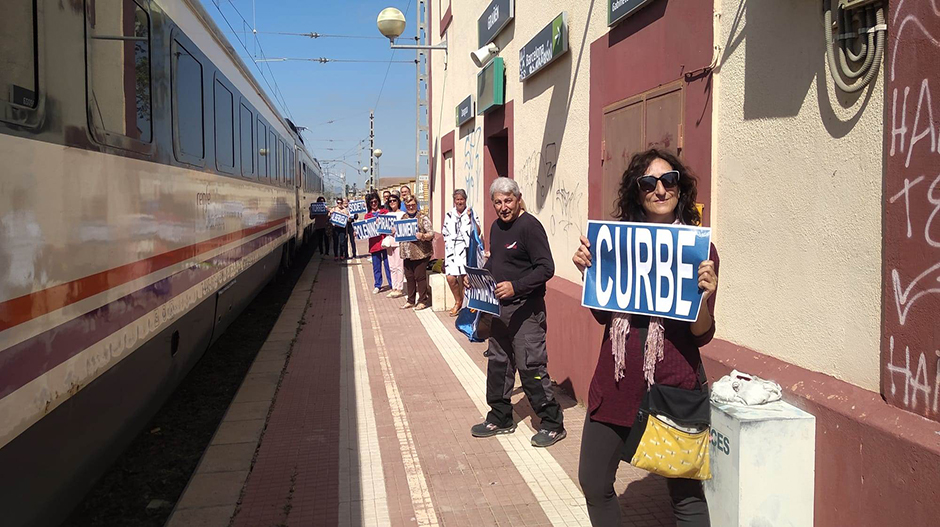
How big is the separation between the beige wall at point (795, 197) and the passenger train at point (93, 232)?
319cm

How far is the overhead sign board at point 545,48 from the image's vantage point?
6.41 metres

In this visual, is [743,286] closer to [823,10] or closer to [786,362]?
[786,362]

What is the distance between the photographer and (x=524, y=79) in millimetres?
7703

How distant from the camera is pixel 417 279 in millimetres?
11086

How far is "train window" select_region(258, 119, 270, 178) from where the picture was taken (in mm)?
10419

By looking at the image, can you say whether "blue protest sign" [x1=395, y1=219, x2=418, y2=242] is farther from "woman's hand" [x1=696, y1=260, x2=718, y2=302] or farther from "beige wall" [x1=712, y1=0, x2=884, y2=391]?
"woman's hand" [x1=696, y1=260, x2=718, y2=302]

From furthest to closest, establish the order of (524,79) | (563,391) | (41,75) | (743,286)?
(524,79) < (563,391) < (743,286) < (41,75)

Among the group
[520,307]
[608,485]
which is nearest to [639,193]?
[608,485]

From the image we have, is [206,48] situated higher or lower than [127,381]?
higher

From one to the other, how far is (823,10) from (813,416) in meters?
1.73

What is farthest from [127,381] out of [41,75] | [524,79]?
[524,79]

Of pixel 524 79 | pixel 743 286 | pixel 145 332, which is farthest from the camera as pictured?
pixel 524 79

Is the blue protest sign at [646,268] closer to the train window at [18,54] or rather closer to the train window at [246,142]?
the train window at [18,54]

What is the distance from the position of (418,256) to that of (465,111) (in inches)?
95.9
